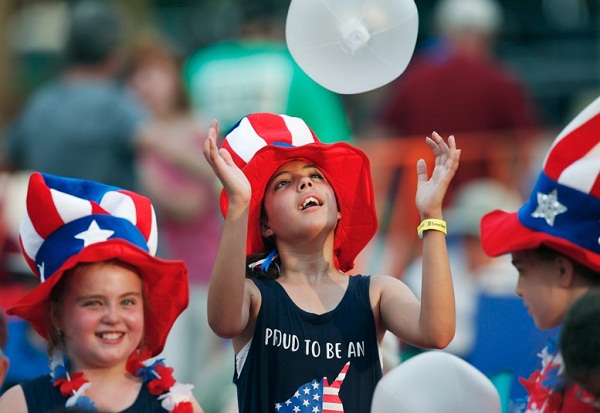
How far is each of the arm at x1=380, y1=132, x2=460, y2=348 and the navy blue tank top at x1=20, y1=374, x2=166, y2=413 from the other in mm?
872

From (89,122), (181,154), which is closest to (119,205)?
(89,122)

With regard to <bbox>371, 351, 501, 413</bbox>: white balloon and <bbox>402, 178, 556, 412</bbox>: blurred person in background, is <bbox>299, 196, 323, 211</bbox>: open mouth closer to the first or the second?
<bbox>371, 351, 501, 413</bbox>: white balloon

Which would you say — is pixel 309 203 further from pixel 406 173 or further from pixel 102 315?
pixel 406 173

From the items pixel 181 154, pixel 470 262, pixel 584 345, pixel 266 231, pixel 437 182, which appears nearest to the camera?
pixel 584 345

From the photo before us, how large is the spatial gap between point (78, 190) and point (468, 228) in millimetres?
4294

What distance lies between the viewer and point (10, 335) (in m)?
7.37

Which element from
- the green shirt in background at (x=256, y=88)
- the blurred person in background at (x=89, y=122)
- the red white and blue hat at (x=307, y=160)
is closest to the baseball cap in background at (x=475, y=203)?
the green shirt in background at (x=256, y=88)

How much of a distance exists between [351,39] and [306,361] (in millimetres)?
1097

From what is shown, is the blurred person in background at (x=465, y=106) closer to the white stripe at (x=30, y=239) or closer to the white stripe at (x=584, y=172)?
the white stripe at (x=584, y=172)

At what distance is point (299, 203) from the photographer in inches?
200

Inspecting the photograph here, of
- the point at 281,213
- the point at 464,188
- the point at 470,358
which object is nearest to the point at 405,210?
the point at 464,188

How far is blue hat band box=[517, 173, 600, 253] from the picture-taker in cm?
502

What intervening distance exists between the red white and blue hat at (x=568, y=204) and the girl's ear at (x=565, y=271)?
42 millimetres

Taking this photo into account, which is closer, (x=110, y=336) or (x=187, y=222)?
(x=110, y=336)
